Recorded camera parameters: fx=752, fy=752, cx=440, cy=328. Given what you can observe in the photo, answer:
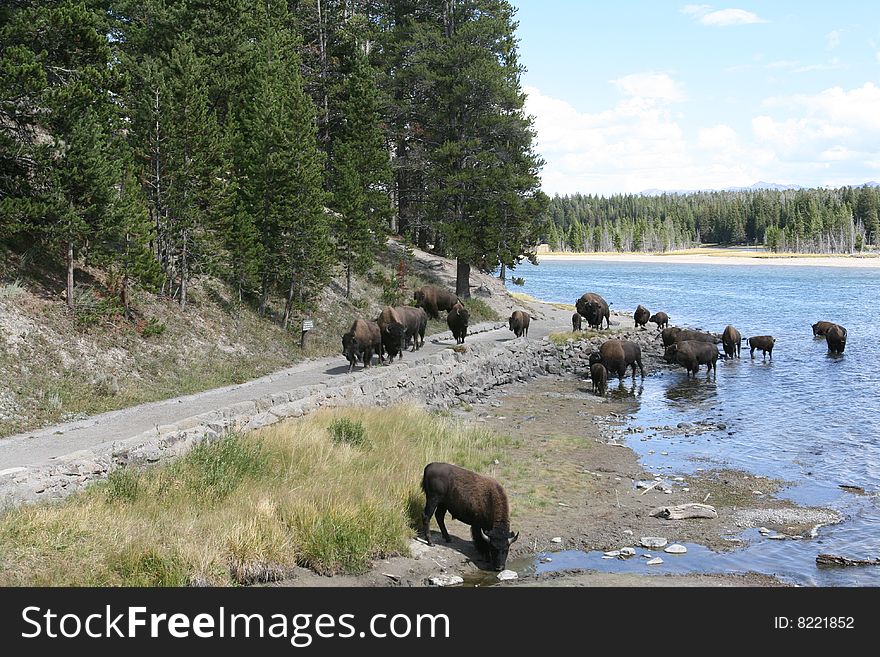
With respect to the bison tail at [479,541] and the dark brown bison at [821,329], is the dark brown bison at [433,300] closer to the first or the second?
the dark brown bison at [821,329]

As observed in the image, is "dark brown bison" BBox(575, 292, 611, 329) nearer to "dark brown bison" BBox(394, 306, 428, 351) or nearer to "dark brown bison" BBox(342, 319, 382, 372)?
"dark brown bison" BBox(394, 306, 428, 351)

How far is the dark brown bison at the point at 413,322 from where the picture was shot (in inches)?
1224

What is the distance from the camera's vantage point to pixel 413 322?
31.8 metres

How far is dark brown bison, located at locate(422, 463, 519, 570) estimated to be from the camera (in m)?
12.9

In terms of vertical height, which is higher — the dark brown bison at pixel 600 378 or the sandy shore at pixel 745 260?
the sandy shore at pixel 745 260

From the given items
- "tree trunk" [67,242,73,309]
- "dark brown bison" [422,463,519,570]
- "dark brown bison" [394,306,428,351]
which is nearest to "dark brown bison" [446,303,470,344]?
"dark brown bison" [394,306,428,351]

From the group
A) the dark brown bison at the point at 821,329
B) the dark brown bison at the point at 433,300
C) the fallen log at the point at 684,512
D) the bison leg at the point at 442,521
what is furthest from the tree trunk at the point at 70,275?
the dark brown bison at the point at 821,329

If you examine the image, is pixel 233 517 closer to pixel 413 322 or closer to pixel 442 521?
pixel 442 521

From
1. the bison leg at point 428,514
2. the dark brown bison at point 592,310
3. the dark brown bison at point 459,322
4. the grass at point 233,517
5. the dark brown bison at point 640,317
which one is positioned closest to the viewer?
the grass at point 233,517

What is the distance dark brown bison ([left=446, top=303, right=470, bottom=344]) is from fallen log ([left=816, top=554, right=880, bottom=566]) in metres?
22.0

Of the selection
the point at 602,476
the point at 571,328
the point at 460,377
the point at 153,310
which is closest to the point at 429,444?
the point at 602,476

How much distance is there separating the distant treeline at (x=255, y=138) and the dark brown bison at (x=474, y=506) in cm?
1406
